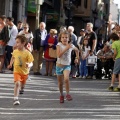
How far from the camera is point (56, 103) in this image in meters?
A: 13.5

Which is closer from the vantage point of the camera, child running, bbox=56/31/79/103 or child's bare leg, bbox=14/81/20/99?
child's bare leg, bbox=14/81/20/99

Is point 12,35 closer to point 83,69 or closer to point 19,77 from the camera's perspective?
point 83,69

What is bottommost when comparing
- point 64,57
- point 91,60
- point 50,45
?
point 91,60

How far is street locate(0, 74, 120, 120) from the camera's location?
11383mm

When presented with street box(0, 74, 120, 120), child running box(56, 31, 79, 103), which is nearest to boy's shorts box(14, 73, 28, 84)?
street box(0, 74, 120, 120)

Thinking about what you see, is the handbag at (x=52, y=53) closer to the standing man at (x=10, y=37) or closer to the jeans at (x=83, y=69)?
the jeans at (x=83, y=69)

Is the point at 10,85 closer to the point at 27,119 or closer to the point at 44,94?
the point at 44,94

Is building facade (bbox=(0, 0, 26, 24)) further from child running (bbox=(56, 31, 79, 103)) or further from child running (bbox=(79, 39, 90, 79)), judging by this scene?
child running (bbox=(56, 31, 79, 103))

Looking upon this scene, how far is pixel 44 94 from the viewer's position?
50.3ft

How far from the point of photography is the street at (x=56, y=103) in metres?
11.4

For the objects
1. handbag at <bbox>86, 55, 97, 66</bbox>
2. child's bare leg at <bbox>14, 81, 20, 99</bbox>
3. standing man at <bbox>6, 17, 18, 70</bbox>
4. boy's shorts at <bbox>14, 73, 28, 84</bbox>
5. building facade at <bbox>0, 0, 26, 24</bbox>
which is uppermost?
building facade at <bbox>0, 0, 26, 24</bbox>

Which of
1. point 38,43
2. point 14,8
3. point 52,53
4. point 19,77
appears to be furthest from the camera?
point 14,8

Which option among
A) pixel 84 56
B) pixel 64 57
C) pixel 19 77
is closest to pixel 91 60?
pixel 84 56

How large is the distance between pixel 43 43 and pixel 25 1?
17.5 metres
